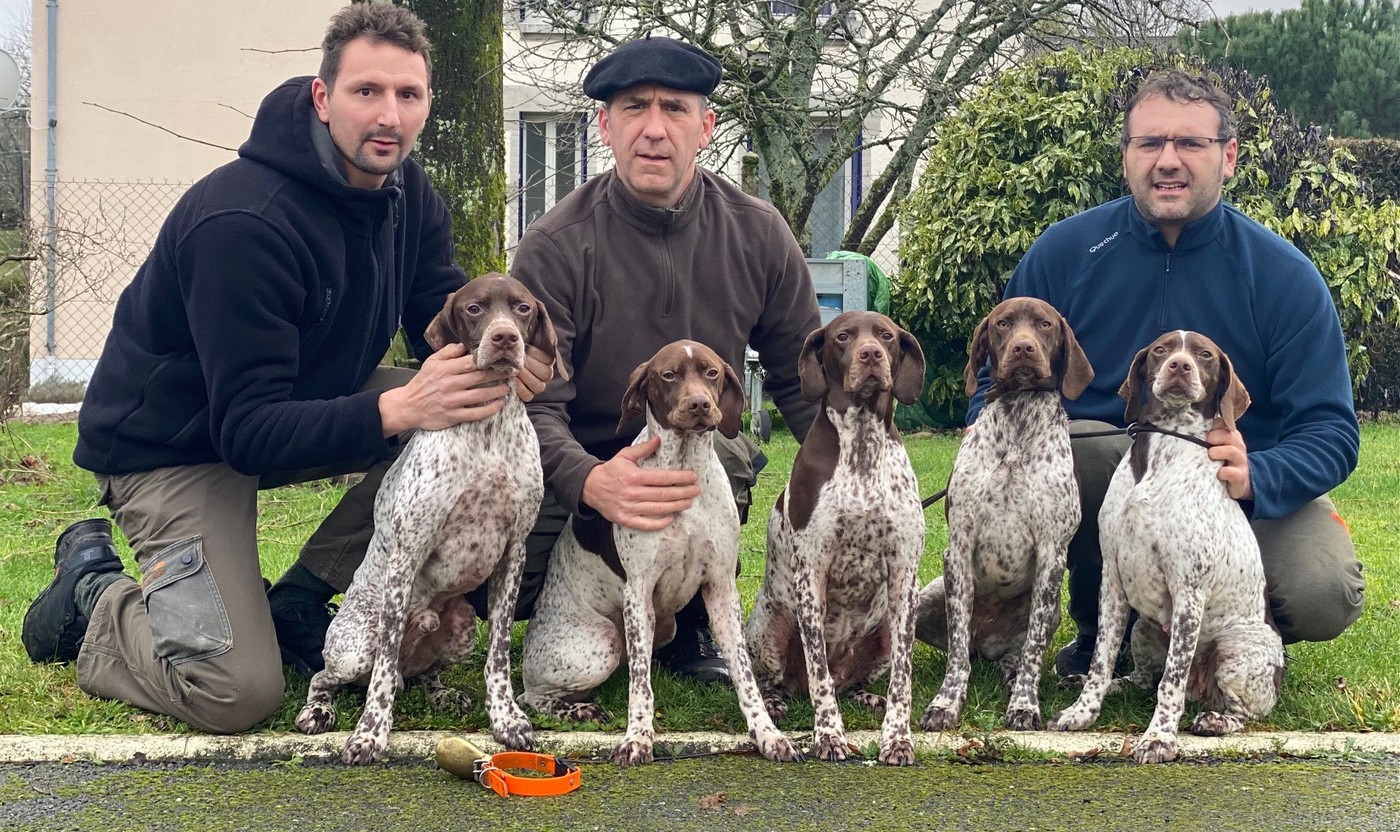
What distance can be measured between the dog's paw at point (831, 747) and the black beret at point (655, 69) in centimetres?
187

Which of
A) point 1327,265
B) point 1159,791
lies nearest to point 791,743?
point 1159,791

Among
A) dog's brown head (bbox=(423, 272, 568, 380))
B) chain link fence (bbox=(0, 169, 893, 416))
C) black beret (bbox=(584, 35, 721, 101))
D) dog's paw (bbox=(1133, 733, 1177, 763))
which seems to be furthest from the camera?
chain link fence (bbox=(0, 169, 893, 416))

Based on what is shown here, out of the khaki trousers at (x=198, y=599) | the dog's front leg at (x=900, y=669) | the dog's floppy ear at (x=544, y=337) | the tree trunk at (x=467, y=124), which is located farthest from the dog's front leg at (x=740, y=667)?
the tree trunk at (x=467, y=124)

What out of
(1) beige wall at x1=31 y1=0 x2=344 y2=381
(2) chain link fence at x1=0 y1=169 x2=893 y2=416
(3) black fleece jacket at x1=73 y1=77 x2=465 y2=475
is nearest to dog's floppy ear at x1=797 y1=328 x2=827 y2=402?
(3) black fleece jacket at x1=73 y1=77 x2=465 y2=475

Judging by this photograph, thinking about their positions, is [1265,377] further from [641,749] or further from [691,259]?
[641,749]

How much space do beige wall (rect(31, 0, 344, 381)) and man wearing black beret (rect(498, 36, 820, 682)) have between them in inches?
366

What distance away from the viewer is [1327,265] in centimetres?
941

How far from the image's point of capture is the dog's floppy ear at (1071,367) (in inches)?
149

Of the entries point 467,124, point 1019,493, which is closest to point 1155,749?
point 1019,493

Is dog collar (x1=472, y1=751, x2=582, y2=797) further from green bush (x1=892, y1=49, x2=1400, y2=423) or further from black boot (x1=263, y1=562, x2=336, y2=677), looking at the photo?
green bush (x1=892, y1=49, x2=1400, y2=423)

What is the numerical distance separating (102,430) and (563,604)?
4.69ft

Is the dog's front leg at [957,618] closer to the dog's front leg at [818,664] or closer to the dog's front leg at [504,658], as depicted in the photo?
the dog's front leg at [818,664]

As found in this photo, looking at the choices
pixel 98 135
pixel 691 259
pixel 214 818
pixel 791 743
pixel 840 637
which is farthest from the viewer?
pixel 98 135

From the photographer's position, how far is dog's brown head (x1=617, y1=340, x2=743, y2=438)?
355cm
